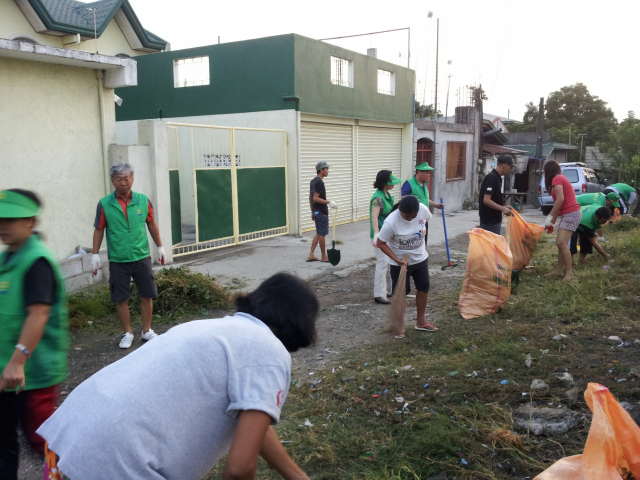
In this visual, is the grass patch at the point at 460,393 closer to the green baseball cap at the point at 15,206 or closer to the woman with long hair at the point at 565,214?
the woman with long hair at the point at 565,214

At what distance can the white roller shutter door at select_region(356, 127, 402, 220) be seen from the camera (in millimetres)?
14422

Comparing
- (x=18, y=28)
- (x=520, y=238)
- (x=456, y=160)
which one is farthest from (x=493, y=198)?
(x=456, y=160)

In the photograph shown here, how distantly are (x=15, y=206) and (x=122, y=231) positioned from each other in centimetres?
241

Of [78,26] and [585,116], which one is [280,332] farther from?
[585,116]

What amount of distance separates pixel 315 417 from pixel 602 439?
1915mm

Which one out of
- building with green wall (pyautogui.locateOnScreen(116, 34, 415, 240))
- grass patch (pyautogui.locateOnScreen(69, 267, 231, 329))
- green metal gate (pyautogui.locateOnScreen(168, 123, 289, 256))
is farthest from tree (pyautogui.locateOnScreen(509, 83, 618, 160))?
grass patch (pyautogui.locateOnScreen(69, 267, 231, 329))

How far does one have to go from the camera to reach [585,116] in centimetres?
4769

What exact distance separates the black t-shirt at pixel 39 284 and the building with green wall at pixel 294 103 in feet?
22.2

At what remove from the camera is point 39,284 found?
236 centimetres

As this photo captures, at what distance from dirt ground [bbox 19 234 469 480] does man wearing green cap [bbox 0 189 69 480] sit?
96 cm

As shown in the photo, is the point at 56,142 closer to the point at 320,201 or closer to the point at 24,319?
the point at 320,201

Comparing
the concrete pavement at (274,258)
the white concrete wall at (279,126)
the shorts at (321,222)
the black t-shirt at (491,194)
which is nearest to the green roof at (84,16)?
the white concrete wall at (279,126)

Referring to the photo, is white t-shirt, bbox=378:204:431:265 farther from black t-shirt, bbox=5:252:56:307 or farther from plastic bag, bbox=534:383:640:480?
black t-shirt, bbox=5:252:56:307

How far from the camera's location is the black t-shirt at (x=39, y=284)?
2.35 m
